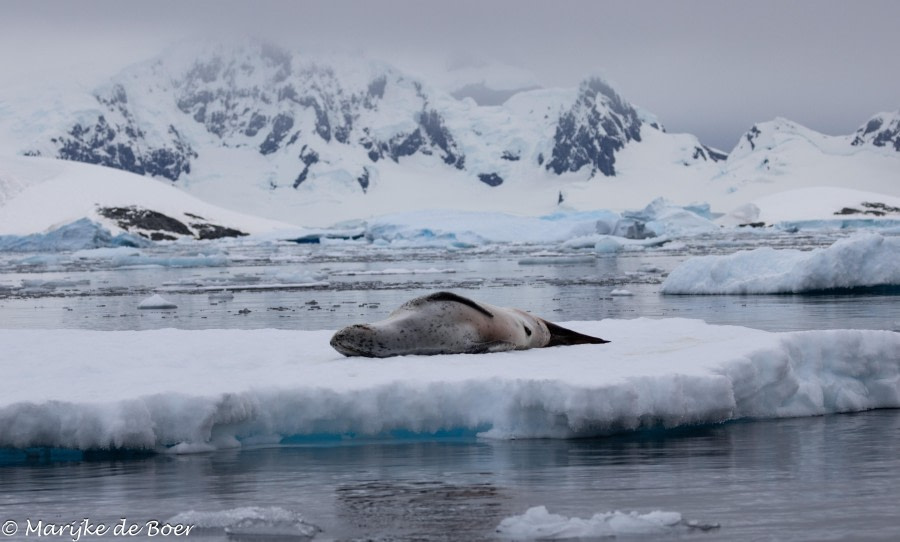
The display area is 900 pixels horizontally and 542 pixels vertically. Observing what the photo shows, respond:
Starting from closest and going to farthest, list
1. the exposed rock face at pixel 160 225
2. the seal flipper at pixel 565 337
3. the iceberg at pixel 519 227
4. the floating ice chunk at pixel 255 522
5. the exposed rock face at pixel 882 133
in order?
the floating ice chunk at pixel 255 522
the seal flipper at pixel 565 337
the iceberg at pixel 519 227
the exposed rock face at pixel 160 225
the exposed rock face at pixel 882 133

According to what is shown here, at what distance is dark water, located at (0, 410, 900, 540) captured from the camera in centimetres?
475

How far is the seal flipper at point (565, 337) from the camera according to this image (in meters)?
8.95

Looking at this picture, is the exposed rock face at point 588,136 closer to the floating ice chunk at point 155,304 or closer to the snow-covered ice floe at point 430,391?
the floating ice chunk at point 155,304

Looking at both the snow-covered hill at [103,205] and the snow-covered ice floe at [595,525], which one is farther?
the snow-covered hill at [103,205]

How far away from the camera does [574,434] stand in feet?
22.2

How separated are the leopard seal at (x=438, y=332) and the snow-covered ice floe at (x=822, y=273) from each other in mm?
10958

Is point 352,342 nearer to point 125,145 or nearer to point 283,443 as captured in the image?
point 283,443

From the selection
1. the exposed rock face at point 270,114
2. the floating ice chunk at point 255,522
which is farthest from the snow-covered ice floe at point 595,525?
the exposed rock face at point 270,114

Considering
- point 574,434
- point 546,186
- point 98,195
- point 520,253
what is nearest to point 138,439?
point 574,434

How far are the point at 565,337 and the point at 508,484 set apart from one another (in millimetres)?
3720

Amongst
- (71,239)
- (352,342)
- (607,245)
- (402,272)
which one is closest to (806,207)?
(607,245)

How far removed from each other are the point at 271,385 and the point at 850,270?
14.5 meters

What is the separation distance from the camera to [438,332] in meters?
8.44

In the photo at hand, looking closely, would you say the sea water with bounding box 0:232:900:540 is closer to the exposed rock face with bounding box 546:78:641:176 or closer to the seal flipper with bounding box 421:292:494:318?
the seal flipper with bounding box 421:292:494:318
